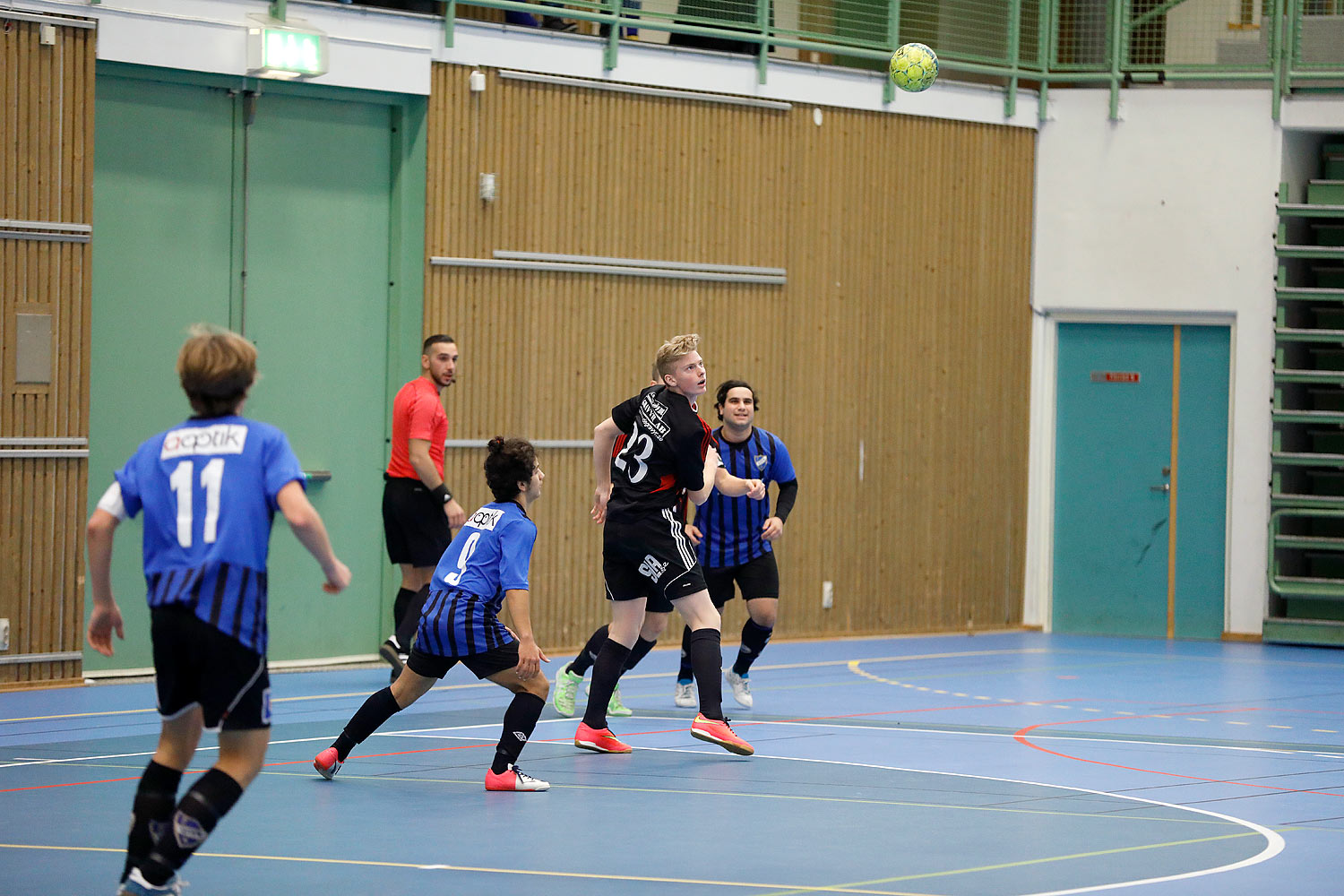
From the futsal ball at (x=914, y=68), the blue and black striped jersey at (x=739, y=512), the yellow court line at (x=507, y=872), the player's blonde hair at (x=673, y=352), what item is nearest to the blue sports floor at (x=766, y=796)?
the yellow court line at (x=507, y=872)

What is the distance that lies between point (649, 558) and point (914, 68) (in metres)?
6.38

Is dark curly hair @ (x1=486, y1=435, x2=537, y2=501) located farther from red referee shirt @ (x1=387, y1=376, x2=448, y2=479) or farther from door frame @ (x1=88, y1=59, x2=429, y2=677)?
door frame @ (x1=88, y1=59, x2=429, y2=677)

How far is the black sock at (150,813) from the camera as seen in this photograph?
4832mm

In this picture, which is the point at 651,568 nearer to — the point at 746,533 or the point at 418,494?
the point at 746,533

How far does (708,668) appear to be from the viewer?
26.9 feet

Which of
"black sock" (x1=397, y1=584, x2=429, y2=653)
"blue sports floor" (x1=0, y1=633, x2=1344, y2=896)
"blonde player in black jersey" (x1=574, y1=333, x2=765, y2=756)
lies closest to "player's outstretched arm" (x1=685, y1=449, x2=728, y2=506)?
"blonde player in black jersey" (x1=574, y1=333, x2=765, y2=756)

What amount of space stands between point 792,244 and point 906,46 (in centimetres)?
188

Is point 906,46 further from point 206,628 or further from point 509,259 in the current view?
point 206,628

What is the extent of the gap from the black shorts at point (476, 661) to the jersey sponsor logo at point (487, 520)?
493 millimetres

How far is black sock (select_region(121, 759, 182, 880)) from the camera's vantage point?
4.83 metres

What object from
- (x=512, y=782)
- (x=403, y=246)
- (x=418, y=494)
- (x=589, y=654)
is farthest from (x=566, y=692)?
(x=403, y=246)

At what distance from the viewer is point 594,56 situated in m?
13.0

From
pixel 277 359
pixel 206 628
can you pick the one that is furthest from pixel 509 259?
pixel 206 628

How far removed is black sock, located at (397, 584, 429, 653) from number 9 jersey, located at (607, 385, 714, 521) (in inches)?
102
